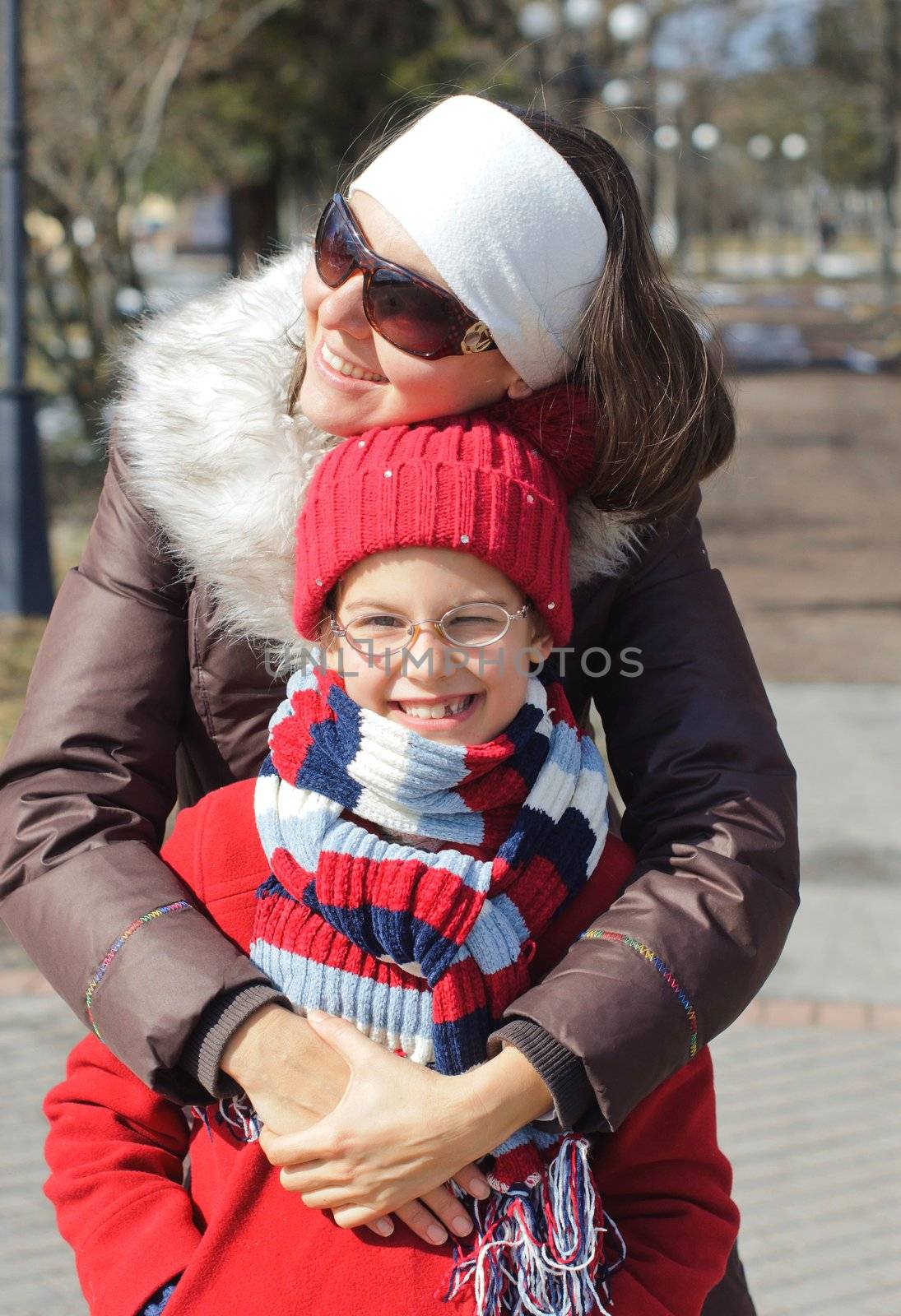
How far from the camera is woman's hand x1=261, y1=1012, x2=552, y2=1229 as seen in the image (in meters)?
1.46

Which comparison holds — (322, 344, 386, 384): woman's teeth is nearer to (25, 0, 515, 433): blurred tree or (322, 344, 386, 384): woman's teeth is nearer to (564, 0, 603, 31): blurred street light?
(25, 0, 515, 433): blurred tree

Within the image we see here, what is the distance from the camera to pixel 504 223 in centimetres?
156

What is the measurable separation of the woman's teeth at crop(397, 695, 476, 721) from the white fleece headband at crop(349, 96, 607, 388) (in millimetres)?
357

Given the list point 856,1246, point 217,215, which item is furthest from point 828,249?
point 856,1246

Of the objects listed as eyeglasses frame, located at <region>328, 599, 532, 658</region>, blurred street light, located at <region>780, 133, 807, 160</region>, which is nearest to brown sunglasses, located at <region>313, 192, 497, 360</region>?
eyeglasses frame, located at <region>328, 599, 532, 658</region>

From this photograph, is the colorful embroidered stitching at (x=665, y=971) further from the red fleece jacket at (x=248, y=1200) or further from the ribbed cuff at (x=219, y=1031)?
the ribbed cuff at (x=219, y=1031)

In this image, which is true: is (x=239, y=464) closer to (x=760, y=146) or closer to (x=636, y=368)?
(x=636, y=368)

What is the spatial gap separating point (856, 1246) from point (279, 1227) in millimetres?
2088

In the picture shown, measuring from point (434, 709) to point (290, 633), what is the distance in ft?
0.77

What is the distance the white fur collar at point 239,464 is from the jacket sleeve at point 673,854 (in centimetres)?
11

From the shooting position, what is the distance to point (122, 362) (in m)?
1.94

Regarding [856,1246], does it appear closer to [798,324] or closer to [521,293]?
[521,293]

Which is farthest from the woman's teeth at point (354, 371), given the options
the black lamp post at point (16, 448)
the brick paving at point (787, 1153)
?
the black lamp post at point (16, 448)

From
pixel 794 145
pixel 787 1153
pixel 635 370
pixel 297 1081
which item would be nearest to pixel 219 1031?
pixel 297 1081
